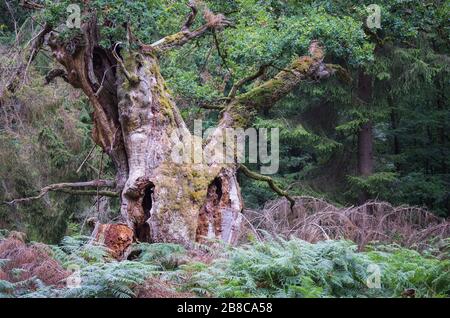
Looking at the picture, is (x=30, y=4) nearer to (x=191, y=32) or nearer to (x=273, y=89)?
(x=191, y=32)

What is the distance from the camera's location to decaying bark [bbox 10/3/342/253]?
8672 mm

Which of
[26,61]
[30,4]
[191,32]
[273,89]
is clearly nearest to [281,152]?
[273,89]

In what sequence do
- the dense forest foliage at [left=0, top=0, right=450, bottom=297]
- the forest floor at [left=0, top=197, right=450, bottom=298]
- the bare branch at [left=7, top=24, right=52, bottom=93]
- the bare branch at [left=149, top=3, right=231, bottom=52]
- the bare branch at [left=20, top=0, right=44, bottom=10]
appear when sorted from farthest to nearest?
the bare branch at [left=149, top=3, right=231, bottom=52] < the bare branch at [left=7, top=24, right=52, bottom=93] < the bare branch at [left=20, top=0, right=44, bottom=10] < the dense forest foliage at [left=0, top=0, right=450, bottom=297] < the forest floor at [left=0, top=197, right=450, bottom=298]

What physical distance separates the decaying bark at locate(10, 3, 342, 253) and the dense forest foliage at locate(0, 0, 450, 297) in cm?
36

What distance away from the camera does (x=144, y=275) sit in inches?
245

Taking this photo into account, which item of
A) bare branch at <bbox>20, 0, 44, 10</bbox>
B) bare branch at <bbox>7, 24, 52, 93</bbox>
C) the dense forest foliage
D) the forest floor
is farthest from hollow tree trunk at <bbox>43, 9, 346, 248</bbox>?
the forest floor

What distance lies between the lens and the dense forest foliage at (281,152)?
6.46 metres

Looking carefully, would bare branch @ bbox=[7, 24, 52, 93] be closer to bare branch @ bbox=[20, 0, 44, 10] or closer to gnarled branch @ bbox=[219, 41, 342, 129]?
bare branch @ bbox=[20, 0, 44, 10]

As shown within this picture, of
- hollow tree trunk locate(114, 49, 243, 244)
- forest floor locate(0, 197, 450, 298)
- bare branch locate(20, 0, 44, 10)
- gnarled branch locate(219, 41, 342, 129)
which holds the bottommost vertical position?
forest floor locate(0, 197, 450, 298)

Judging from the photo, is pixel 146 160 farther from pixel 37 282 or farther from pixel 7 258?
pixel 37 282

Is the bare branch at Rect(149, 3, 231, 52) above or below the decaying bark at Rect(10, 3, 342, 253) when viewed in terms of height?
above

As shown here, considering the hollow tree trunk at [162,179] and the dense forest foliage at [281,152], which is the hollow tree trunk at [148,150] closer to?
the hollow tree trunk at [162,179]

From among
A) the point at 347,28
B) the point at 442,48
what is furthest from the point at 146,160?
the point at 442,48

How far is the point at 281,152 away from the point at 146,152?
1103 cm
